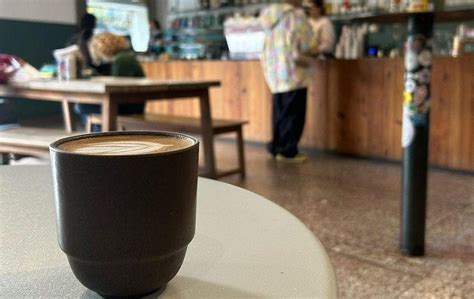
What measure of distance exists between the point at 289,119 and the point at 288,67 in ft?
1.47

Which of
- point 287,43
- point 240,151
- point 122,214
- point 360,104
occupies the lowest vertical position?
point 240,151

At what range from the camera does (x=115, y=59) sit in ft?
13.4

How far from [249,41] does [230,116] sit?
2.78 feet

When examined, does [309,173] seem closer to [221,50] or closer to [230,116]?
[230,116]

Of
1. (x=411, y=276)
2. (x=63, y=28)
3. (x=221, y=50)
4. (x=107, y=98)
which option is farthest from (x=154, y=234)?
(x=63, y=28)

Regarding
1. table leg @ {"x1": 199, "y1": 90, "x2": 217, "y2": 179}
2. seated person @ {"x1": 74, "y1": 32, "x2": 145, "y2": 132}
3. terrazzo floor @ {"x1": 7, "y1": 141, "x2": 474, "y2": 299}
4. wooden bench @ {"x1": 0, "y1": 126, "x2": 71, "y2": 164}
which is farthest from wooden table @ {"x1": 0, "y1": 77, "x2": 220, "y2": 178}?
seated person @ {"x1": 74, "y1": 32, "x2": 145, "y2": 132}

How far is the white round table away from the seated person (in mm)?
3503

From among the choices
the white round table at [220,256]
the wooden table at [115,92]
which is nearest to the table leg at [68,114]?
the wooden table at [115,92]

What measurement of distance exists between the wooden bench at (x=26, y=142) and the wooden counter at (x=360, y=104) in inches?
97.2

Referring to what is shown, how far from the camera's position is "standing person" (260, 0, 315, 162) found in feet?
14.3

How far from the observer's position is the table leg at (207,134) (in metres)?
3.60

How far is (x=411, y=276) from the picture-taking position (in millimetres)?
2098

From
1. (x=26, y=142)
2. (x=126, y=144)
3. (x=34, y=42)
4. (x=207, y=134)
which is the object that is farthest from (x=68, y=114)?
(x=126, y=144)

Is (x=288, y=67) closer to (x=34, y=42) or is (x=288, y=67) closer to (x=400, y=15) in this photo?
(x=400, y=15)
